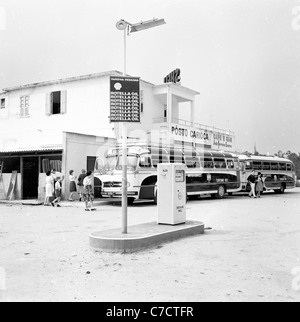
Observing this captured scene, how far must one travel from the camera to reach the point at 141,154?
20.5 m

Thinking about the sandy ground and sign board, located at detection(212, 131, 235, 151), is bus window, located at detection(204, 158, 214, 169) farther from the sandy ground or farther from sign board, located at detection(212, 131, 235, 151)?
sign board, located at detection(212, 131, 235, 151)

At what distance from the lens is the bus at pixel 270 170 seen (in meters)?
28.9

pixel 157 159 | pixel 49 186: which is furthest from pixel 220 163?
pixel 49 186

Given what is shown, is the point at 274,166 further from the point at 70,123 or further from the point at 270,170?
the point at 70,123

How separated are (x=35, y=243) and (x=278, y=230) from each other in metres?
6.45

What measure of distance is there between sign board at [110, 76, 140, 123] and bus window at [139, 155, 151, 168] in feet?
36.7

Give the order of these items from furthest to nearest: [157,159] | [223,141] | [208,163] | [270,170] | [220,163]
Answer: [223,141] < [270,170] < [220,163] < [208,163] < [157,159]

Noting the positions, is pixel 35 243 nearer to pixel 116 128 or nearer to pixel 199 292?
pixel 199 292

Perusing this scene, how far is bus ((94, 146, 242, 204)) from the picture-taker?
66.0ft

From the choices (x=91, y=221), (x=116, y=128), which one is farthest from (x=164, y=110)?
(x=91, y=221)

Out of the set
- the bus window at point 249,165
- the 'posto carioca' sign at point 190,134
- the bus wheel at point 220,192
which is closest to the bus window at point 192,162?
the bus wheel at point 220,192

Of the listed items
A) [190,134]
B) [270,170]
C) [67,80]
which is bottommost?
[270,170]

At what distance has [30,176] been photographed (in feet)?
84.5

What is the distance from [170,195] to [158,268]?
384cm
